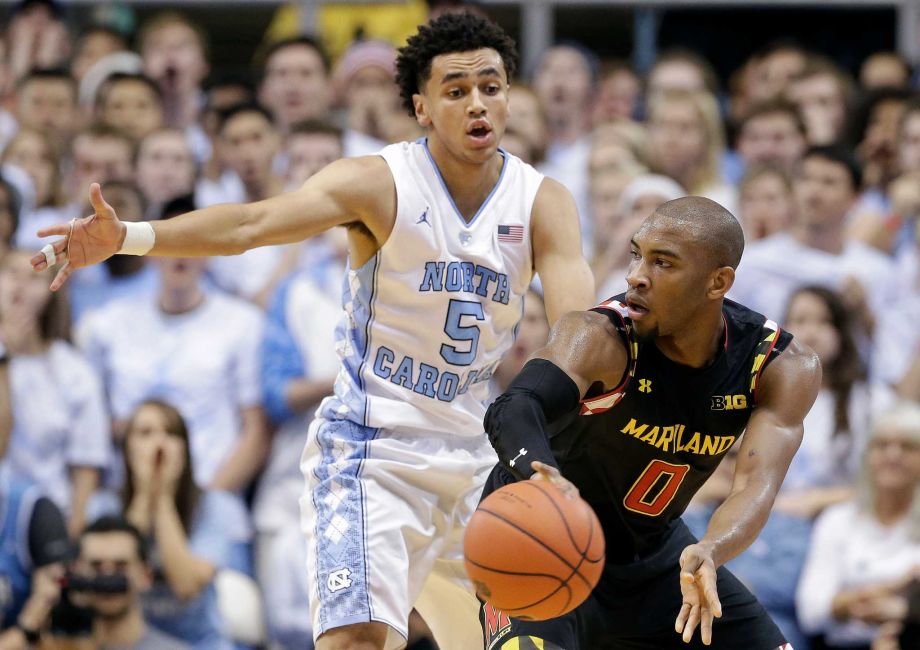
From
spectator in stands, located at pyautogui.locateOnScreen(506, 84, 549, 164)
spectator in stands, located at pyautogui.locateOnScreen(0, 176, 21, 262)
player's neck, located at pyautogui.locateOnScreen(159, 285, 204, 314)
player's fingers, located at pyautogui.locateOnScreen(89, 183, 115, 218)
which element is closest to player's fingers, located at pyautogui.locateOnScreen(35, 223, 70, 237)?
player's fingers, located at pyautogui.locateOnScreen(89, 183, 115, 218)

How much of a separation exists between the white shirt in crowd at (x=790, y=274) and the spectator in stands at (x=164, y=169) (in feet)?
10.5

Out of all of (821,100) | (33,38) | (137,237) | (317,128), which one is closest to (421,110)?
(137,237)

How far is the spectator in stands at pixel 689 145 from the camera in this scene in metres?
8.64

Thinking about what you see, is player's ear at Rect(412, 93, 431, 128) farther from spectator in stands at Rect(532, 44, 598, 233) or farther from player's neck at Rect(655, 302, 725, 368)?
spectator in stands at Rect(532, 44, 598, 233)

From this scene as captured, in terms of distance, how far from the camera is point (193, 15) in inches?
413

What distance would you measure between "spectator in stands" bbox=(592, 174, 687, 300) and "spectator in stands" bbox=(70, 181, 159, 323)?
251 cm

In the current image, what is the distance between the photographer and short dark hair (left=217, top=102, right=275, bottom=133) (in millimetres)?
8835

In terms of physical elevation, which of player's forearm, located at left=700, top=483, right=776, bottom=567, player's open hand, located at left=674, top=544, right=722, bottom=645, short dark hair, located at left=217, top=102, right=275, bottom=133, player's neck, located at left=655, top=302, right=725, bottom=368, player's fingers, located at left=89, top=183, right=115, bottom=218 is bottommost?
player's open hand, located at left=674, top=544, right=722, bottom=645

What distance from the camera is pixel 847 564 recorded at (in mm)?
7109

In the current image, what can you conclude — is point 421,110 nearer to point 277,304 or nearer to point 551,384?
point 551,384

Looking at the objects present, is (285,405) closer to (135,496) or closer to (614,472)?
(135,496)

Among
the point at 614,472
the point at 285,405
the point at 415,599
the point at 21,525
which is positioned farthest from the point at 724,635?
the point at 21,525

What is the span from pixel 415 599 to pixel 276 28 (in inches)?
253

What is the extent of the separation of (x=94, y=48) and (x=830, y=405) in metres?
5.45
